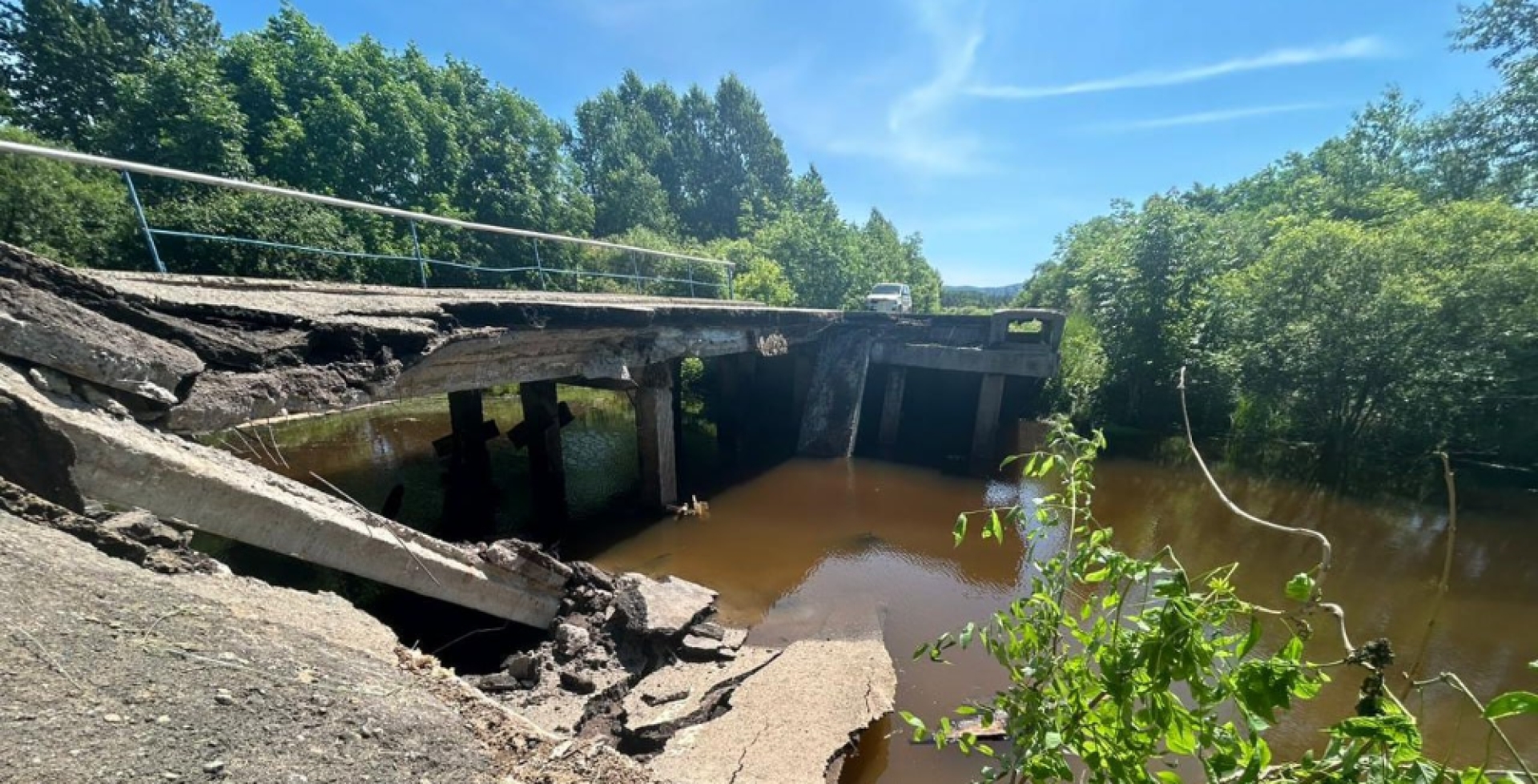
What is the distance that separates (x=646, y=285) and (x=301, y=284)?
14704mm

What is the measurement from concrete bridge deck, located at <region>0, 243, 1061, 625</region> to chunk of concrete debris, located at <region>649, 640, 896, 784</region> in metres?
1.86

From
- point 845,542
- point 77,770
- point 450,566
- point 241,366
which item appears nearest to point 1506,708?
point 77,770

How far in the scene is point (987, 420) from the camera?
1212 centimetres

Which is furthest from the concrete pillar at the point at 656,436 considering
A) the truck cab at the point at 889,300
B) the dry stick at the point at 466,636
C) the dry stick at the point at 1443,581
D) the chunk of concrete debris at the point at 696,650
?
the truck cab at the point at 889,300

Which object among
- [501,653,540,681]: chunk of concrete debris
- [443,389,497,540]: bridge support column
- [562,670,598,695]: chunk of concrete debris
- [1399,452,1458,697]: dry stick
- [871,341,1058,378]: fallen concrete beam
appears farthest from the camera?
[871,341,1058,378]: fallen concrete beam

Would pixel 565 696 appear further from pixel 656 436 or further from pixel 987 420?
pixel 987 420

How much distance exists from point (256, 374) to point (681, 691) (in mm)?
3704

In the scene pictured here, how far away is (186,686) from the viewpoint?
2004mm

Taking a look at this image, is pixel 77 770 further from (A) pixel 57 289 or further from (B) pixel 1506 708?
(B) pixel 1506 708

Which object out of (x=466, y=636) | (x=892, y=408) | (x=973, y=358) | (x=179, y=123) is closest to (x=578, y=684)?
(x=466, y=636)

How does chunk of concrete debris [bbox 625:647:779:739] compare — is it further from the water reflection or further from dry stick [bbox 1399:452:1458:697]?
dry stick [bbox 1399:452:1458:697]

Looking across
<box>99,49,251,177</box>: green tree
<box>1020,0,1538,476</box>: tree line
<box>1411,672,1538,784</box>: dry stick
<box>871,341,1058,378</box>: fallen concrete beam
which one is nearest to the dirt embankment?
<box>1411,672,1538,784</box>: dry stick

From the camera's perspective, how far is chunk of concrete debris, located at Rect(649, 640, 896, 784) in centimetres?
348

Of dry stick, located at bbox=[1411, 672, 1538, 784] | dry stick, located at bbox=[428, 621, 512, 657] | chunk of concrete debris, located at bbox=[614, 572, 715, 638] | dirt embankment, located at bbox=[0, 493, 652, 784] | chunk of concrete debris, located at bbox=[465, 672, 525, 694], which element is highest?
dry stick, located at bbox=[1411, 672, 1538, 784]
